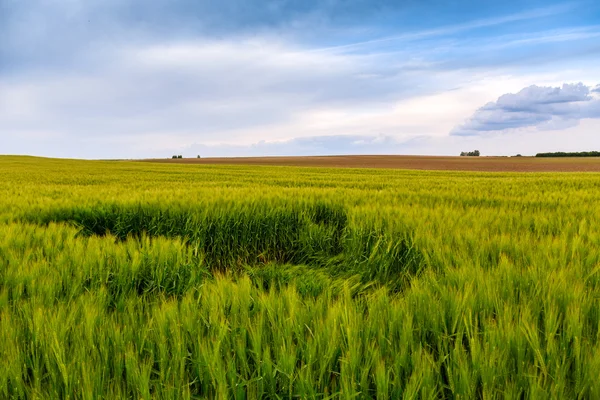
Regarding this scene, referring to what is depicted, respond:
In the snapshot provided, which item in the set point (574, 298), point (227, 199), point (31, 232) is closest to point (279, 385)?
point (574, 298)

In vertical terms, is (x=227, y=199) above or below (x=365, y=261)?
above

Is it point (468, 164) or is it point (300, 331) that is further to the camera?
point (468, 164)

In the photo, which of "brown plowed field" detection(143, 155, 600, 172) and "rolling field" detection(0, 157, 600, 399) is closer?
"rolling field" detection(0, 157, 600, 399)

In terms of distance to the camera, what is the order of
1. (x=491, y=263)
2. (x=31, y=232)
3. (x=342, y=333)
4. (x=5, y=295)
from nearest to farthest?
A: 1. (x=342, y=333)
2. (x=5, y=295)
3. (x=491, y=263)
4. (x=31, y=232)

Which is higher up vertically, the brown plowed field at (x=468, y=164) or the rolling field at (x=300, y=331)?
the brown plowed field at (x=468, y=164)

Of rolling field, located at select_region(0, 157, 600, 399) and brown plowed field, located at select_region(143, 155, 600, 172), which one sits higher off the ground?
brown plowed field, located at select_region(143, 155, 600, 172)

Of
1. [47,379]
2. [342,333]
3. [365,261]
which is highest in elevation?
[342,333]

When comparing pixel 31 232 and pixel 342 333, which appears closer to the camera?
pixel 342 333

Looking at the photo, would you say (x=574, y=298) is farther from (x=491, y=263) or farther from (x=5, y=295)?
(x=5, y=295)

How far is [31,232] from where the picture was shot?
3035 mm

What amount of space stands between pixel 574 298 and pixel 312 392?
1.15 m

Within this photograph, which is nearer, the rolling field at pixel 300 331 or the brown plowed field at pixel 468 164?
the rolling field at pixel 300 331

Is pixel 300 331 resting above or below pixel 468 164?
below

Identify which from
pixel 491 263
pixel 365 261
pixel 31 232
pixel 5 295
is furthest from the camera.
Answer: pixel 365 261
